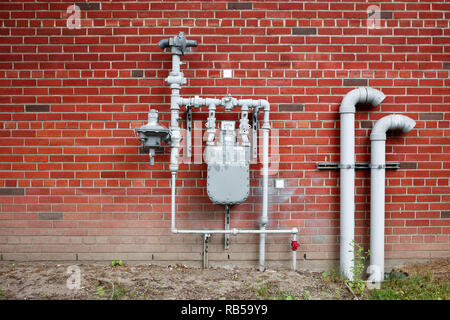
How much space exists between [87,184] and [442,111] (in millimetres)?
3752

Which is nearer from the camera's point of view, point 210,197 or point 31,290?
point 31,290

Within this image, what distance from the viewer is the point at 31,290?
2.90m

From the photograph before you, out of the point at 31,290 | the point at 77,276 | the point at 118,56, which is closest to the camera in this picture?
the point at 31,290

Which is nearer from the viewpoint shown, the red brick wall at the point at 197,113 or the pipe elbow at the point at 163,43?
the pipe elbow at the point at 163,43

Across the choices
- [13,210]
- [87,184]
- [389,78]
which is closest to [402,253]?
[389,78]

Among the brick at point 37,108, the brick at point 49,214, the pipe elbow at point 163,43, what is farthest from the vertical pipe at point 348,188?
the brick at point 37,108

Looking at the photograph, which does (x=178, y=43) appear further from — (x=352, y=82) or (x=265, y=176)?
(x=352, y=82)

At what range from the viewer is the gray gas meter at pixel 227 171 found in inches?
122

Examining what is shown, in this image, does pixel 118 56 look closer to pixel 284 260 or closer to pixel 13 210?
pixel 13 210

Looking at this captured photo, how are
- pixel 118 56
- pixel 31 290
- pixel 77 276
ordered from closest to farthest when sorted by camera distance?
pixel 31 290
pixel 77 276
pixel 118 56

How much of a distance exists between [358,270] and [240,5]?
113 inches

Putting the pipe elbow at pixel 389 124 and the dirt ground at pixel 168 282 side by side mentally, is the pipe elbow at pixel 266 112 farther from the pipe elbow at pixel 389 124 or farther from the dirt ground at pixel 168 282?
the dirt ground at pixel 168 282

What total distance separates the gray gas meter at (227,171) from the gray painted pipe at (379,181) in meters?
1.28

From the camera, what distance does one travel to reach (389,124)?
10.7 feet
